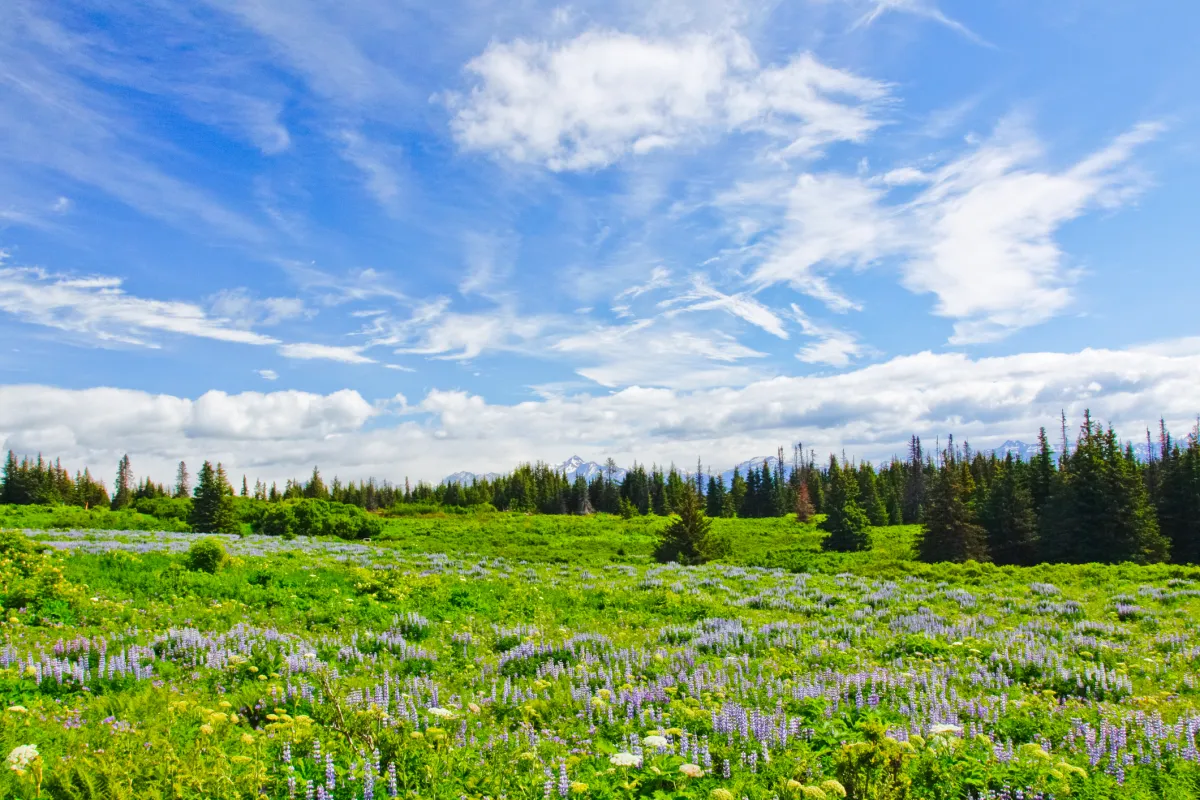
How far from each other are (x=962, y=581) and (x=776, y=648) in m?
19.2

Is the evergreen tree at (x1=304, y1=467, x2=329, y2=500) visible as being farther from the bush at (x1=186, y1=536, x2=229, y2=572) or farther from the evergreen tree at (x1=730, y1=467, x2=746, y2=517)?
the bush at (x1=186, y1=536, x2=229, y2=572)

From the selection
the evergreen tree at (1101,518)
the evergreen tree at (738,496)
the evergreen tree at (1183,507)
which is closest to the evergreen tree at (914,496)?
the evergreen tree at (738,496)

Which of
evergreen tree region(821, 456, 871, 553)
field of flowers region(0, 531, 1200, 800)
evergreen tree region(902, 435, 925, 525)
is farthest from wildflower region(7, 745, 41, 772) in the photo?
evergreen tree region(902, 435, 925, 525)

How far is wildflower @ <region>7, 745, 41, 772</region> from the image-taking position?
4.81m

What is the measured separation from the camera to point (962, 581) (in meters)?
27.1

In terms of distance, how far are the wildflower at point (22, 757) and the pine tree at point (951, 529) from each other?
48949 millimetres

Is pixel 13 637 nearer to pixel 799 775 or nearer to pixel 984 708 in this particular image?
pixel 799 775

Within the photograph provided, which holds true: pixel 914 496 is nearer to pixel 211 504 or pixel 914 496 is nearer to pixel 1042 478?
pixel 1042 478

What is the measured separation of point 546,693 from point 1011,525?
2112 inches

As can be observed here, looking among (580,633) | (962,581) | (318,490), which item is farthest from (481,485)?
(580,633)

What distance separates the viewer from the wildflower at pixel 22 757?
481 cm

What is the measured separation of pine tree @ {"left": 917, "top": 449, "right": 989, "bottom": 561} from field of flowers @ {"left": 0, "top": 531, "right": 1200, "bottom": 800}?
30.0m

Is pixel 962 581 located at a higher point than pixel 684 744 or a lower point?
lower

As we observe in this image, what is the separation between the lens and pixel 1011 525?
50.7 meters
